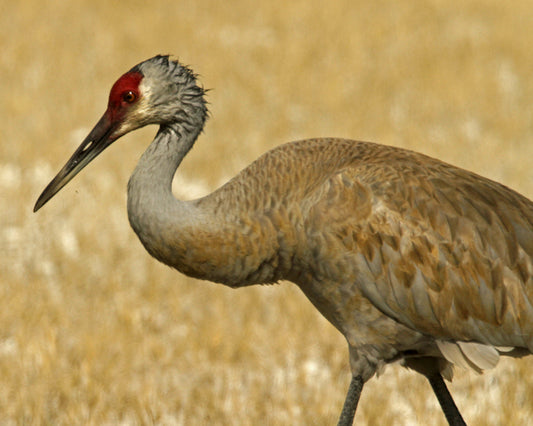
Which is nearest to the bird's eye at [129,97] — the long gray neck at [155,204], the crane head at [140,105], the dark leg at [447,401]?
the crane head at [140,105]

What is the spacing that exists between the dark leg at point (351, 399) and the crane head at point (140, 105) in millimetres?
1636

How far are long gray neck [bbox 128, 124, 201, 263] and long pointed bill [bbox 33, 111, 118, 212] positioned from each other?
0.84 feet

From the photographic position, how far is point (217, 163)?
10.1 meters

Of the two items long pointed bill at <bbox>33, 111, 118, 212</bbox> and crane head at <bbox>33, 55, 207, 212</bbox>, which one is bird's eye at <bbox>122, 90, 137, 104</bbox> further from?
long pointed bill at <bbox>33, 111, 118, 212</bbox>

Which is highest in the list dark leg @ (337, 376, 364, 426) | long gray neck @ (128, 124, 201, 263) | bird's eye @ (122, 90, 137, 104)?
bird's eye @ (122, 90, 137, 104)

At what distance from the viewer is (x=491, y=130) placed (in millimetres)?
12117

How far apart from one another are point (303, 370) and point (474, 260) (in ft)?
7.01

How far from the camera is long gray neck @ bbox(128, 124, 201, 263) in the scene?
4.74 m

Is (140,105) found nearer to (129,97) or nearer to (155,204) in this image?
(129,97)

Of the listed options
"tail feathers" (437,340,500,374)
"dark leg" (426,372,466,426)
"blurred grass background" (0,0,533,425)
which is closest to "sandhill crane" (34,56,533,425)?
"tail feathers" (437,340,500,374)

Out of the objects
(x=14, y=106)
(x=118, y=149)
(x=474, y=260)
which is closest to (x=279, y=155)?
(x=474, y=260)

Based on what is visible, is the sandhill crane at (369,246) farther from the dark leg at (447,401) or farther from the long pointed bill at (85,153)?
the dark leg at (447,401)

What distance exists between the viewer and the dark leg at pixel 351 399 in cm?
485

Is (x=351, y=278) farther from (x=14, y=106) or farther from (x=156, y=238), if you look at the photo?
(x=14, y=106)
